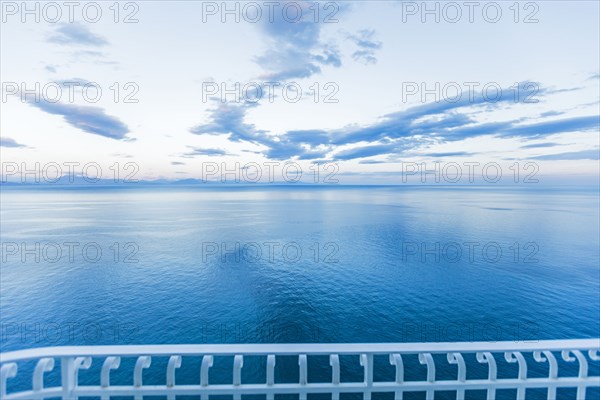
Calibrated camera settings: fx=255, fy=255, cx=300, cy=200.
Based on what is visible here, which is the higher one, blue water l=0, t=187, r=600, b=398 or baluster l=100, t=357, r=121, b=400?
baluster l=100, t=357, r=121, b=400

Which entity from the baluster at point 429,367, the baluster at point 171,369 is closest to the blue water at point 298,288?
the baluster at point 429,367

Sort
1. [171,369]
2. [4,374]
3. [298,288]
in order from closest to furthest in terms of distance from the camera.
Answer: [4,374], [171,369], [298,288]

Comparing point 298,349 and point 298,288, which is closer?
point 298,349

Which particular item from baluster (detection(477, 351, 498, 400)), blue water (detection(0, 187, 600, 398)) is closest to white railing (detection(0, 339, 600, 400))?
baluster (detection(477, 351, 498, 400))

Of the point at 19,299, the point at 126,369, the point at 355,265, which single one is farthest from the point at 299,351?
the point at 19,299

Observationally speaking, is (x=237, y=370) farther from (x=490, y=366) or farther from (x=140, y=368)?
(x=490, y=366)

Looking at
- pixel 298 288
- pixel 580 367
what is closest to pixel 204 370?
pixel 580 367

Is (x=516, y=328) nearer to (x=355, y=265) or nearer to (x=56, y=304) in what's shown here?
(x=355, y=265)

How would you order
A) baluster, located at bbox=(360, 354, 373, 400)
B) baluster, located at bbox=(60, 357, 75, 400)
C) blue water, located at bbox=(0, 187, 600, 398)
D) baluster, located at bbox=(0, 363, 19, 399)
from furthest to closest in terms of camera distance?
1. blue water, located at bbox=(0, 187, 600, 398)
2. baluster, located at bbox=(360, 354, 373, 400)
3. baluster, located at bbox=(60, 357, 75, 400)
4. baluster, located at bbox=(0, 363, 19, 399)

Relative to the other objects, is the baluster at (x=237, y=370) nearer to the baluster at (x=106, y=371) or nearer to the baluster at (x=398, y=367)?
the baluster at (x=106, y=371)

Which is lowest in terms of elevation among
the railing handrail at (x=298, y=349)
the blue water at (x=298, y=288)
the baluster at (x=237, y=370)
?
the blue water at (x=298, y=288)

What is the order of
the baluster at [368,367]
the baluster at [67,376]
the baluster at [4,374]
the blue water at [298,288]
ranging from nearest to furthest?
1. the baluster at [4,374]
2. the baluster at [67,376]
3. the baluster at [368,367]
4. the blue water at [298,288]

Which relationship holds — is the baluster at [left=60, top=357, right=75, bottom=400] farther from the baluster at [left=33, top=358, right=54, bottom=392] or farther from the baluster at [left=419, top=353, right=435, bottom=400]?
the baluster at [left=419, top=353, right=435, bottom=400]

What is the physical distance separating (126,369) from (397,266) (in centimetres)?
2827
